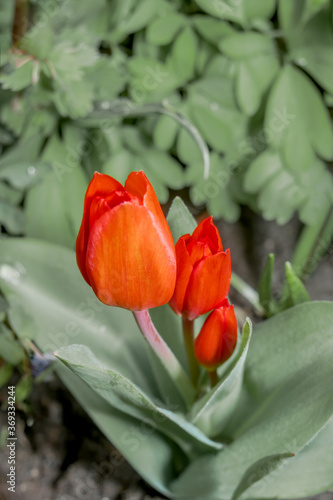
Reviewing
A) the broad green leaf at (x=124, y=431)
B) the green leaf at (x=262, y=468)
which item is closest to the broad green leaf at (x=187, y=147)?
the broad green leaf at (x=124, y=431)

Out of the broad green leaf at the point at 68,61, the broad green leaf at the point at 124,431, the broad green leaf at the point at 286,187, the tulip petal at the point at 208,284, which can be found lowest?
the broad green leaf at the point at 124,431

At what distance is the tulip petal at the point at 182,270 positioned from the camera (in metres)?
0.43

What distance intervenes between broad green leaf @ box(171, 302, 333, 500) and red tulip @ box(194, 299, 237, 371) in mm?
94

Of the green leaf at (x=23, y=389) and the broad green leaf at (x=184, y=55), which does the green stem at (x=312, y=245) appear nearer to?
the broad green leaf at (x=184, y=55)

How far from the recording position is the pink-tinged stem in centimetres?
48

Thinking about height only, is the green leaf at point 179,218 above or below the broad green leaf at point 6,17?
above

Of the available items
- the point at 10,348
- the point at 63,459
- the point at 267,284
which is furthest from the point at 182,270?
the point at 63,459

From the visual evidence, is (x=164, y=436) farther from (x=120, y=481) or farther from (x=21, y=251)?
(x=21, y=251)

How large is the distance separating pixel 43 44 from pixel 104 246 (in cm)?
49

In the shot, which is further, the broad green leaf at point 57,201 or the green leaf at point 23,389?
the broad green leaf at point 57,201

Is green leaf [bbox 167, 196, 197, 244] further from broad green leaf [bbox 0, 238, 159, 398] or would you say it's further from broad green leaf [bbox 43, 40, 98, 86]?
broad green leaf [bbox 43, 40, 98, 86]

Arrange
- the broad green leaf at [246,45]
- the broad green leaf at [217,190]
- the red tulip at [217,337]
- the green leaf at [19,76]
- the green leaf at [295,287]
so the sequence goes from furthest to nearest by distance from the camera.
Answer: the broad green leaf at [217,190] → the broad green leaf at [246,45] → the green leaf at [19,76] → the green leaf at [295,287] → the red tulip at [217,337]

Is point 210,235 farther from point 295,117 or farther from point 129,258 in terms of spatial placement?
point 295,117

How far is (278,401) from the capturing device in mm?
569
